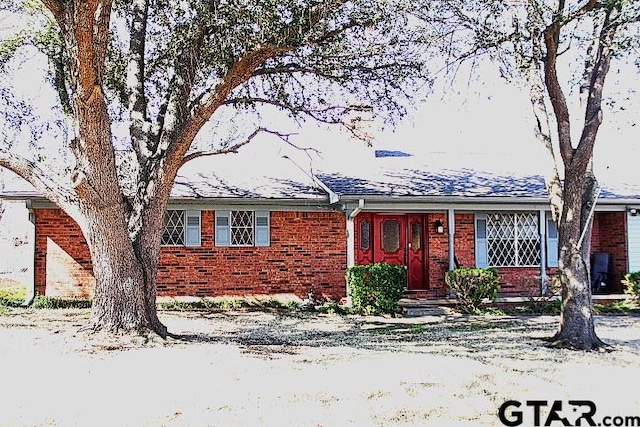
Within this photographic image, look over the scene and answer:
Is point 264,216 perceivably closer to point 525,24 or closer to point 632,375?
point 525,24

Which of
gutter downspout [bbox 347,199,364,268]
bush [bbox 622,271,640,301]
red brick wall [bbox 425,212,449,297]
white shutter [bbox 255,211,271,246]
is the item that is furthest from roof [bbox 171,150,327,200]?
bush [bbox 622,271,640,301]

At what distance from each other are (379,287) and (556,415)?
718cm

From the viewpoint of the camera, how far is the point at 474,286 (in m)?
12.9

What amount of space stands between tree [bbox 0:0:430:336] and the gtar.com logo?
5.47 m

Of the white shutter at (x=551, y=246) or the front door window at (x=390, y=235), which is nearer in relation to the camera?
the front door window at (x=390, y=235)

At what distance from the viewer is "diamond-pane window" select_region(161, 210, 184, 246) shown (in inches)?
557

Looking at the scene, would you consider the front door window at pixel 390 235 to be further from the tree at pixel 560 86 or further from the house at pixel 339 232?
the tree at pixel 560 86

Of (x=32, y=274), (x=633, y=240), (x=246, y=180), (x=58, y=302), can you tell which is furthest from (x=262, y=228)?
(x=633, y=240)

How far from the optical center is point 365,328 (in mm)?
11008

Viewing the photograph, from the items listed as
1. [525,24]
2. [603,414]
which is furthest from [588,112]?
[603,414]

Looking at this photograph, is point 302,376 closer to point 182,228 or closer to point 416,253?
point 182,228

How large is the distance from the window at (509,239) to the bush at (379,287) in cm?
335

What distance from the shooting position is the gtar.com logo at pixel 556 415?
529 centimetres

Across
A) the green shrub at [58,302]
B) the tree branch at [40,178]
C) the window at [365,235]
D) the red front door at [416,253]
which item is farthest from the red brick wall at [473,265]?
the tree branch at [40,178]
